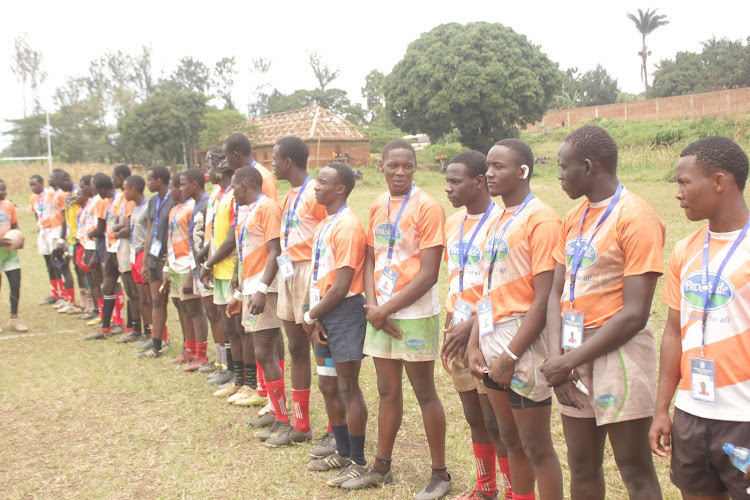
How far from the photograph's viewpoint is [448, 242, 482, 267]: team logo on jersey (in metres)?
3.44

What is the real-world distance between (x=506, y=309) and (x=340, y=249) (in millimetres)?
1372

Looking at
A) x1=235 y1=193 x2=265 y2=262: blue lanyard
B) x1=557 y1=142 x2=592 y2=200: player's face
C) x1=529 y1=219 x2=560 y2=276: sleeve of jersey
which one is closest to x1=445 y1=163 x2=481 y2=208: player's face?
x1=529 y1=219 x2=560 y2=276: sleeve of jersey

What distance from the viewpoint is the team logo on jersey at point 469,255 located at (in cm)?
344

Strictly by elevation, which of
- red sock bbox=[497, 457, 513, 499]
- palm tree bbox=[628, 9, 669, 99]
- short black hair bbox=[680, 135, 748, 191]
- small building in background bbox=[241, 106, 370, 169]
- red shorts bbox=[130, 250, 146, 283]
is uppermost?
palm tree bbox=[628, 9, 669, 99]

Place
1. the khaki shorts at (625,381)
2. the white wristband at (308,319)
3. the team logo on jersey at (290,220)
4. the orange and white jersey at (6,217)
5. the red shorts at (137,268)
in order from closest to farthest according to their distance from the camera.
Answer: the khaki shorts at (625,381)
the white wristband at (308,319)
the team logo on jersey at (290,220)
the red shorts at (137,268)
the orange and white jersey at (6,217)

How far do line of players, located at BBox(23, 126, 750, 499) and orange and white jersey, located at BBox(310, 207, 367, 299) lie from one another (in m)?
0.01

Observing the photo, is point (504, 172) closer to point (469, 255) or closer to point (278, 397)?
point (469, 255)

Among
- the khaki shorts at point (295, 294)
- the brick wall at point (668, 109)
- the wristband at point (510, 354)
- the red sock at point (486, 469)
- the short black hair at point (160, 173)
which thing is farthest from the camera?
the brick wall at point (668, 109)

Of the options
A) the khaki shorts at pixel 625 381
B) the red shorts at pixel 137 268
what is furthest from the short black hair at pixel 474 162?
the red shorts at pixel 137 268

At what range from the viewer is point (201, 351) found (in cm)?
713

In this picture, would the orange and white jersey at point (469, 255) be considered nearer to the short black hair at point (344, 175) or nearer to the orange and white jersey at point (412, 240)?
the orange and white jersey at point (412, 240)

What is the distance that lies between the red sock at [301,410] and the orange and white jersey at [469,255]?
5.98 ft

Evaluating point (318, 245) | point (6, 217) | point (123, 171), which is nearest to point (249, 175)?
point (318, 245)

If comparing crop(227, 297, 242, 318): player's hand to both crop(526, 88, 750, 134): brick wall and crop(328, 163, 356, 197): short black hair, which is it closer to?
crop(328, 163, 356, 197): short black hair
